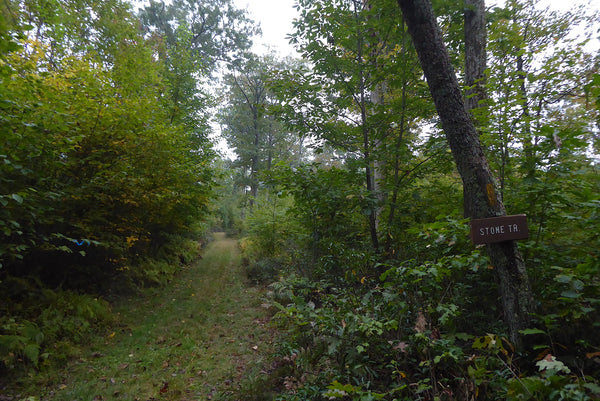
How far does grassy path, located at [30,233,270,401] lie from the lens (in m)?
3.85

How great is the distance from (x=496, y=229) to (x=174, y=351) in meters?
5.62

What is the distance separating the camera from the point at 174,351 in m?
5.05

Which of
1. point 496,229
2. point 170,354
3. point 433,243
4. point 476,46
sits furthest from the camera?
point 170,354

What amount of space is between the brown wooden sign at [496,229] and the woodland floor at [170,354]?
338 centimetres

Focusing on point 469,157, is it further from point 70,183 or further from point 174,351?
A: point 70,183

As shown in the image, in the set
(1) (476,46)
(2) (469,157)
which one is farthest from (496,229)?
(1) (476,46)

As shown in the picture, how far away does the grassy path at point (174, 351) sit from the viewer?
385 centimetres

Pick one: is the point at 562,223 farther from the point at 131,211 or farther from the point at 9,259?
the point at 9,259

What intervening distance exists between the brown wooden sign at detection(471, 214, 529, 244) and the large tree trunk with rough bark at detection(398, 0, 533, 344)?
193 mm

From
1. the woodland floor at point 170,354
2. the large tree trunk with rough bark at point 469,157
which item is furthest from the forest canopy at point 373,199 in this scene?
the woodland floor at point 170,354

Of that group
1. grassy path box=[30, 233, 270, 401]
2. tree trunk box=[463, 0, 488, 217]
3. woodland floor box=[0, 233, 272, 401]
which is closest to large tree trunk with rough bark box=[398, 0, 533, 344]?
tree trunk box=[463, 0, 488, 217]

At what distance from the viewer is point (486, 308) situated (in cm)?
310

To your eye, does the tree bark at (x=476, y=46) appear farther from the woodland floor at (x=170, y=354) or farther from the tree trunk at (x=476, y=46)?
the woodland floor at (x=170, y=354)

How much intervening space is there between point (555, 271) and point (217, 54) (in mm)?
25084
